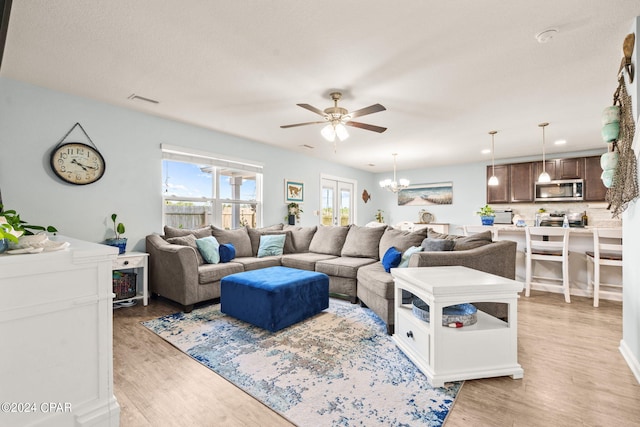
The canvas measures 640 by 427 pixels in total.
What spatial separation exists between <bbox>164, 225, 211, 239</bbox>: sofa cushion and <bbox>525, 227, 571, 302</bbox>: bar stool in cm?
448

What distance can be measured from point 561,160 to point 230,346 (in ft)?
23.5

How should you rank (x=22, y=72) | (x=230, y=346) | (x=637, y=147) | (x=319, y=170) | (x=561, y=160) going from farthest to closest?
(x=319, y=170)
(x=561, y=160)
(x=22, y=72)
(x=230, y=346)
(x=637, y=147)

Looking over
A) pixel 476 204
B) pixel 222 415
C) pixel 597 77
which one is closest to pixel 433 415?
pixel 222 415

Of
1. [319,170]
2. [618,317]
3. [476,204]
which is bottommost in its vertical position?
[618,317]

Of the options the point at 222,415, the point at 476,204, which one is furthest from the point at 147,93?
the point at 476,204

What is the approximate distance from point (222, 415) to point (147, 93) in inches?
126

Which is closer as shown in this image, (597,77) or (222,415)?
(222,415)

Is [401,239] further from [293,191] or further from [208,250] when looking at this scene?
[293,191]

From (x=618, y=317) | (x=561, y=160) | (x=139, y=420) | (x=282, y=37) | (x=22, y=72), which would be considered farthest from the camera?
(x=561, y=160)

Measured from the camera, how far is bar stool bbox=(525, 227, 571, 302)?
149 inches

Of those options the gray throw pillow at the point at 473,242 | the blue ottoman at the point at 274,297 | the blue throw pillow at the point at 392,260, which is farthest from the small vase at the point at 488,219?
the blue ottoman at the point at 274,297

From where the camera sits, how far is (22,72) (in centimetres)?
276

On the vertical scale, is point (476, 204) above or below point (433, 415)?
above

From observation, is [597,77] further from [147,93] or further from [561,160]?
[147,93]
